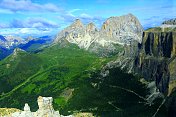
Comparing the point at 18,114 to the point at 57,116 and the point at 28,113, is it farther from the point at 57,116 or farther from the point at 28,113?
the point at 57,116

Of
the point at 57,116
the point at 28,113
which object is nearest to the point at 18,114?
the point at 28,113

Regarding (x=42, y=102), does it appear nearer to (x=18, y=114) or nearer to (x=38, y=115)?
(x=38, y=115)

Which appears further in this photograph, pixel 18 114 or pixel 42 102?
pixel 18 114

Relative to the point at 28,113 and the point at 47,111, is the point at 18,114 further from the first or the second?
the point at 47,111

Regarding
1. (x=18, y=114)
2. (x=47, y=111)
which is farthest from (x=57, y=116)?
(x=18, y=114)

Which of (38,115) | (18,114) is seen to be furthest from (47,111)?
(18,114)

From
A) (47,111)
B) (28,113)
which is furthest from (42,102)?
(28,113)
